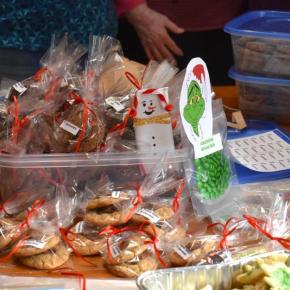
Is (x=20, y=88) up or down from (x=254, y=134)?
up

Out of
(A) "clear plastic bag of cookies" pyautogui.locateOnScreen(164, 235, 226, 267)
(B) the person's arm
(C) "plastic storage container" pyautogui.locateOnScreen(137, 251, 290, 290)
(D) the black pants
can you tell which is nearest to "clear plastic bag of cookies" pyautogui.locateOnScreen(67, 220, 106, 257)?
(A) "clear plastic bag of cookies" pyautogui.locateOnScreen(164, 235, 226, 267)

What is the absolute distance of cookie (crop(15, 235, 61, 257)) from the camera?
984mm

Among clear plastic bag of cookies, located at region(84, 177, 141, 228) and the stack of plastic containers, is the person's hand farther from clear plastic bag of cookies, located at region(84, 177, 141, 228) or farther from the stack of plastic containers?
clear plastic bag of cookies, located at region(84, 177, 141, 228)

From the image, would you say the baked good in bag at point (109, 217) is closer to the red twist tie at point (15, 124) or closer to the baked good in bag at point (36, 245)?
the baked good in bag at point (36, 245)

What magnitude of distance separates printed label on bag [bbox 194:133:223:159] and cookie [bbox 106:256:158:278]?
0.66 feet

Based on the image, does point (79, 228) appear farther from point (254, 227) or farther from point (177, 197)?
point (254, 227)

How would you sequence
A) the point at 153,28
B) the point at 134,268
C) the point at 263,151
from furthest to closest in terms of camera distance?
1. the point at 153,28
2. the point at 263,151
3. the point at 134,268

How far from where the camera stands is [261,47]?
1487 millimetres

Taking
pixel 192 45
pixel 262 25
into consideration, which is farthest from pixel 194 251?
pixel 192 45

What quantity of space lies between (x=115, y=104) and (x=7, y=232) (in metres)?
0.31

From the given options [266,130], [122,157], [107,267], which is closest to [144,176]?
[122,157]

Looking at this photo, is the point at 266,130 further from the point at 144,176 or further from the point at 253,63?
the point at 144,176

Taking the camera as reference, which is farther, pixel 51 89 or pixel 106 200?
pixel 51 89

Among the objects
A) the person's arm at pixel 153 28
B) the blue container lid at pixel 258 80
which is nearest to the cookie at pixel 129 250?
the blue container lid at pixel 258 80
